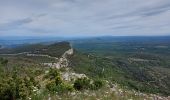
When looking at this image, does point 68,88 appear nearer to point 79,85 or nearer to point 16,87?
point 79,85

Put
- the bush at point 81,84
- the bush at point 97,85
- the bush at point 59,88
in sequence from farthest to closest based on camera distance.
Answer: the bush at point 97,85
the bush at point 81,84
the bush at point 59,88

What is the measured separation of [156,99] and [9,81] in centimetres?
878

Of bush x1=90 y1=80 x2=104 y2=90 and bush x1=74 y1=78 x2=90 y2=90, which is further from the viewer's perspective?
bush x1=90 y1=80 x2=104 y2=90

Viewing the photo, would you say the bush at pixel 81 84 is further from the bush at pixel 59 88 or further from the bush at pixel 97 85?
the bush at pixel 59 88

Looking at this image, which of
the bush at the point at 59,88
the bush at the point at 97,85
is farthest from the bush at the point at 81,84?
the bush at the point at 59,88

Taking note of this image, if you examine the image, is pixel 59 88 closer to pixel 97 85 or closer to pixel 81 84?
pixel 81 84

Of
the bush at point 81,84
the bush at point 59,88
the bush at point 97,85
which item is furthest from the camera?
the bush at point 97,85

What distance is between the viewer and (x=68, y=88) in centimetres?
1850

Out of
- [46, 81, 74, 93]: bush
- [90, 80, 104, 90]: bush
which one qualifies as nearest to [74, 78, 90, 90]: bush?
[90, 80, 104, 90]: bush

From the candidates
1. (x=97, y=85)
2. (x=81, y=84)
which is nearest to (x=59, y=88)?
(x=81, y=84)

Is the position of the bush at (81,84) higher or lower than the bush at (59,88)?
lower

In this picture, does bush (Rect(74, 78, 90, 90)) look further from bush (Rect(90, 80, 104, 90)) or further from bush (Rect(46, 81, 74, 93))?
bush (Rect(46, 81, 74, 93))

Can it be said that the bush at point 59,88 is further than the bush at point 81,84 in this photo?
No

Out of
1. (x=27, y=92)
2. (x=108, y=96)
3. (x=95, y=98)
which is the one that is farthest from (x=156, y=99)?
(x=27, y=92)
